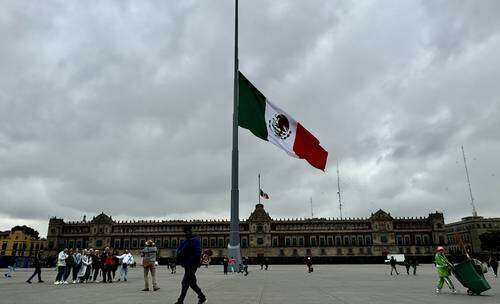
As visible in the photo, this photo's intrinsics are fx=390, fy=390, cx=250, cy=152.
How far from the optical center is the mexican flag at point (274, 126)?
19.8m

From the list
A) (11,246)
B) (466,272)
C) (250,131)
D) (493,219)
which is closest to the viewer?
(466,272)

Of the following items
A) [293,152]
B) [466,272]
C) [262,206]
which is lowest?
[466,272]

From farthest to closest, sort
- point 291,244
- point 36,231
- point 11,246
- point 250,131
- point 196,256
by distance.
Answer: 1. point 36,231
2. point 11,246
3. point 291,244
4. point 250,131
5. point 196,256

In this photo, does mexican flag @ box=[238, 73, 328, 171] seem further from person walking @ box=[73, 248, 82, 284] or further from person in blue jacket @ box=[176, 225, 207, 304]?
person in blue jacket @ box=[176, 225, 207, 304]

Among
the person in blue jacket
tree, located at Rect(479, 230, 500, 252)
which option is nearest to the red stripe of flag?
the person in blue jacket

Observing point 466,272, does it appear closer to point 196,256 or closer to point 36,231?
point 196,256

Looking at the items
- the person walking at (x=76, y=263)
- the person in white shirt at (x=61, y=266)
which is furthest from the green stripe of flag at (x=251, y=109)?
the person in white shirt at (x=61, y=266)

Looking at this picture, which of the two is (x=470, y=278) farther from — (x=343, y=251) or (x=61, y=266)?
(x=343, y=251)

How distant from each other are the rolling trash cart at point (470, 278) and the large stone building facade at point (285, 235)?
87982 millimetres

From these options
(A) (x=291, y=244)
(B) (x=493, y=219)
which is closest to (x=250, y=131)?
(A) (x=291, y=244)

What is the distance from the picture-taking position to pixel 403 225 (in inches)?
3991

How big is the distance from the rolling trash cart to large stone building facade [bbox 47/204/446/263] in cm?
8798

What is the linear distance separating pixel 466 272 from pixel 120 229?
101 m

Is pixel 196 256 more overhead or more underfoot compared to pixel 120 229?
more underfoot
